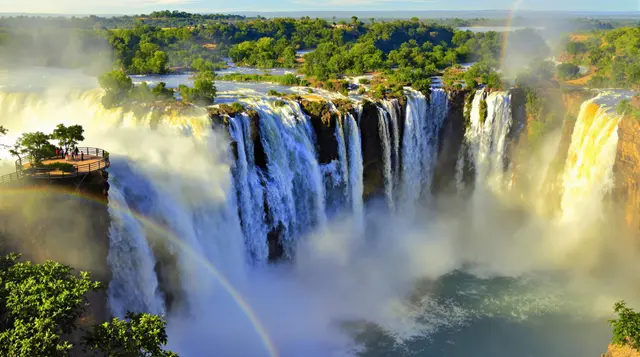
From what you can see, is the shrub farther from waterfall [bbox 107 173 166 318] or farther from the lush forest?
the lush forest

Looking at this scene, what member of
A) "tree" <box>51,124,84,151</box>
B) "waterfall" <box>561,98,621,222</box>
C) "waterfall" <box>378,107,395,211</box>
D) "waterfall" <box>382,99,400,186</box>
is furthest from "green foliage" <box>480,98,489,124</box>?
"tree" <box>51,124,84,151</box>

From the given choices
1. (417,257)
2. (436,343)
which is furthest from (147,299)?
(417,257)

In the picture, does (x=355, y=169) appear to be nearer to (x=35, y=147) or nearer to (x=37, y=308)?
(x=35, y=147)

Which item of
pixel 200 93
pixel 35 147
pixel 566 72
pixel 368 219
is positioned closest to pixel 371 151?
pixel 368 219

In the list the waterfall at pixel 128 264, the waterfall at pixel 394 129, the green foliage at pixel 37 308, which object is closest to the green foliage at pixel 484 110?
the waterfall at pixel 394 129

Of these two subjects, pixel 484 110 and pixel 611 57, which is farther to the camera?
pixel 611 57

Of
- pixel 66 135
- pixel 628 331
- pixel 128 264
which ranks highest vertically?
pixel 66 135
